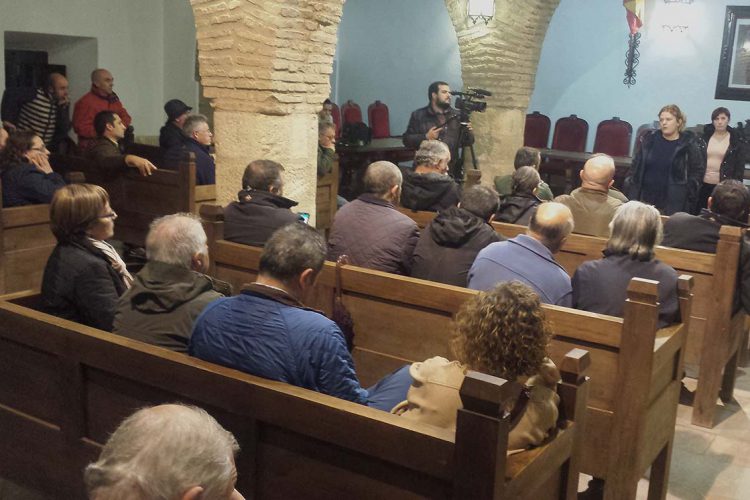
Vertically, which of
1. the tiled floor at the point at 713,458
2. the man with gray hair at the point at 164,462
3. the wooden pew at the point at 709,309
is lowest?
the tiled floor at the point at 713,458

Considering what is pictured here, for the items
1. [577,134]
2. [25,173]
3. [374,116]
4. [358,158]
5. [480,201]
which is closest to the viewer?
[480,201]

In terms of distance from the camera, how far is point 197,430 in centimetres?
134

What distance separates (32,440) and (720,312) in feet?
10.4

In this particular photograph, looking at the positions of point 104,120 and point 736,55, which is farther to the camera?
point 736,55

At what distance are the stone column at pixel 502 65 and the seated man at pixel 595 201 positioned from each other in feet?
12.1

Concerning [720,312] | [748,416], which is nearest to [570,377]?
[720,312]

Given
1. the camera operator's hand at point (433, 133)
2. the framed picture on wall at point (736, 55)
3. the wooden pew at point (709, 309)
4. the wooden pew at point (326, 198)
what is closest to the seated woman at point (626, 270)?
the wooden pew at point (709, 309)

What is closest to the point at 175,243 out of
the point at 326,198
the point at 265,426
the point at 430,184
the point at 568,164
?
the point at 265,426

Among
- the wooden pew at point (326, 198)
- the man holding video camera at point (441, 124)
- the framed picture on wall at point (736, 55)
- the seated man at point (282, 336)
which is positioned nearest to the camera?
the seated man at point (282, 336)

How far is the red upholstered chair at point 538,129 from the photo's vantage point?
11.1 metres

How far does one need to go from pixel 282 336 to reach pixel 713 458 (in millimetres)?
2508

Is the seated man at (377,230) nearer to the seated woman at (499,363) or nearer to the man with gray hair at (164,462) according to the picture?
the seated woman at (499,363)

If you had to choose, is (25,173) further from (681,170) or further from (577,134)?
(577,134)

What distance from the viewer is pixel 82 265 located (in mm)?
2949
